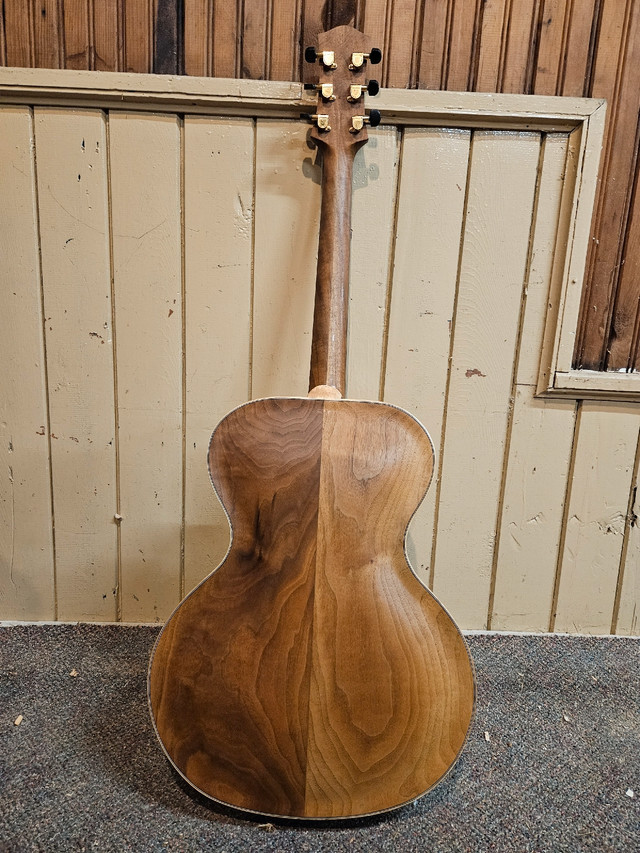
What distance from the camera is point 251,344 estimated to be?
1134 mm

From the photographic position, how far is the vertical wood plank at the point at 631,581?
1204 millimetres

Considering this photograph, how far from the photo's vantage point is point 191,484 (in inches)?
46.2

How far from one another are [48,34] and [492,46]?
34.0 inches

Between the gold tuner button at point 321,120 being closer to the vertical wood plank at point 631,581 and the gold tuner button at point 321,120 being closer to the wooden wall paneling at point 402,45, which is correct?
the wooden wall paneling at point 402,45

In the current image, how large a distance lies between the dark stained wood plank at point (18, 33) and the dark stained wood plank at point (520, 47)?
927mm

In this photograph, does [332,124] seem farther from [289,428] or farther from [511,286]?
[289,428]

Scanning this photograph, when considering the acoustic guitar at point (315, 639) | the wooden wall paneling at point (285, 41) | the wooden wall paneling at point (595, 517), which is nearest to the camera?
the acoustic guitar at point (315, 639)

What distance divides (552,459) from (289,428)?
665 millimetres

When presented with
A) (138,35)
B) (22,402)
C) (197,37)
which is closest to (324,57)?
(197,37)

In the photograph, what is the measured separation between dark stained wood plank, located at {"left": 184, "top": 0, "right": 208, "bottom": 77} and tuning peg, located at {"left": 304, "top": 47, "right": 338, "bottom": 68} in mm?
237

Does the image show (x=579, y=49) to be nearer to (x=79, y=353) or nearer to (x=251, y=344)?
(x=251, y=344)

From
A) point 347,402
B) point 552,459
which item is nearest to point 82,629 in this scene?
point 347,402

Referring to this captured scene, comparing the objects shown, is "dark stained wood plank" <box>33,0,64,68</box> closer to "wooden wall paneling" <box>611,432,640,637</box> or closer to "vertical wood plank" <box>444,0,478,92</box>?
"vertical wood plank" <box>444,0,478,92</box>

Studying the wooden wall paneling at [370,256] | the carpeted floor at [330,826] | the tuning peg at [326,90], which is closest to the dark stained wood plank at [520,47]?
the wooden wall paneling at [370,256]
